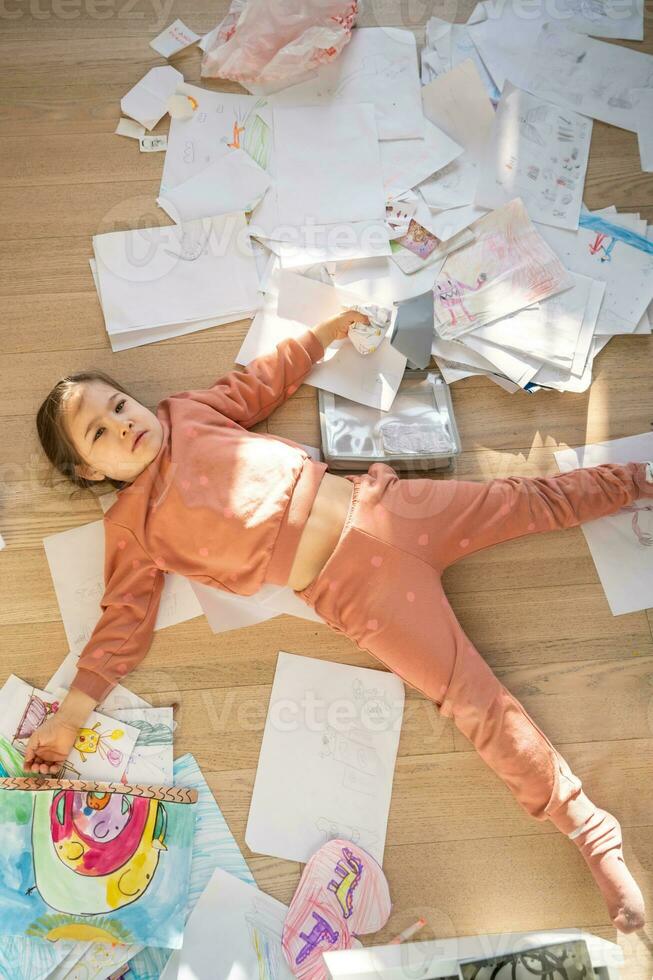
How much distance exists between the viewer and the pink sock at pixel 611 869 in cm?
114

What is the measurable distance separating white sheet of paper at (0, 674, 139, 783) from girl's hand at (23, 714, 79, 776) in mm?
24

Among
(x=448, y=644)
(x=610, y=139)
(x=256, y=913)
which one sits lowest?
(x=256, y=913)

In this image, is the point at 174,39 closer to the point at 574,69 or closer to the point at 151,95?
the point at 151,95

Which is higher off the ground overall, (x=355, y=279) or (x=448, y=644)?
(x=355, y=279)

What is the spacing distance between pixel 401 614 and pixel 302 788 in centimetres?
31

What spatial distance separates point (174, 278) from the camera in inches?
55.4

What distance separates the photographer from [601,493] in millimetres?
1263

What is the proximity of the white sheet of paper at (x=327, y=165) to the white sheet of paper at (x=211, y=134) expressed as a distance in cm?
4

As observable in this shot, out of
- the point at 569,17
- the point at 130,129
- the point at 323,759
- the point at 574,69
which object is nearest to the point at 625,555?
the point at 323,759

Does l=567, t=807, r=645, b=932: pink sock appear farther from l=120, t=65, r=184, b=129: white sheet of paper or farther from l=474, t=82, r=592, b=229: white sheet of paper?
l=120, t=65, r=184, b=129: white sheet of paper

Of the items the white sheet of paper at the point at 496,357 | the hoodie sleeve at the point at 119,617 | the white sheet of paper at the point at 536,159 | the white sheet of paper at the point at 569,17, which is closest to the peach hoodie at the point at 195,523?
the hoodie sleeve at the point at 119,617

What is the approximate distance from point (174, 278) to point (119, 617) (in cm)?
59

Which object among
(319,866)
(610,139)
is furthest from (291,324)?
(319,866)

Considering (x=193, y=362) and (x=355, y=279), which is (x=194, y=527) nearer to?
(x=193, y=362)
